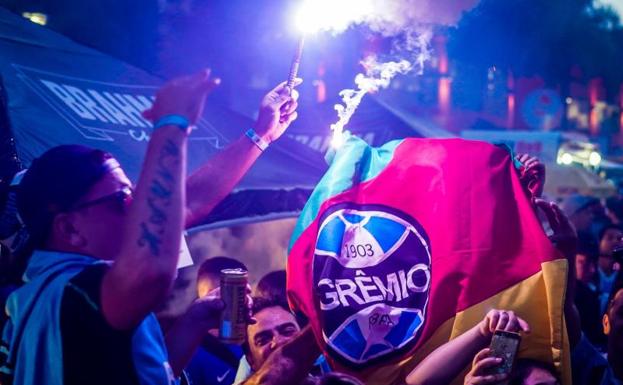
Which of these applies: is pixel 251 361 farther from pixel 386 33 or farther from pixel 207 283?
pixel 386 33

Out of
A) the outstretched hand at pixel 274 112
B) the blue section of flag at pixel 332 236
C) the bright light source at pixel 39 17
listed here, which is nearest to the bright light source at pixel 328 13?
the outstretched hand at pixel 274 112

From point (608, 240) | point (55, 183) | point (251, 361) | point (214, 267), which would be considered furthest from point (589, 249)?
point (55, 183)

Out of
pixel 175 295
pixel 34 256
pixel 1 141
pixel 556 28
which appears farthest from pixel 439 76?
pixel 34 256

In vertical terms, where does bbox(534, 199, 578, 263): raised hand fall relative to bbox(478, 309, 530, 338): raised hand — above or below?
above

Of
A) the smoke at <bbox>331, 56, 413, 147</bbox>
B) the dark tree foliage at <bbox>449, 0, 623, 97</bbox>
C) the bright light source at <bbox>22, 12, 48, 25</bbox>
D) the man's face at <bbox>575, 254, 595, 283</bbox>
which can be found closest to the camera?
the smoke at <bbox>331, 56, 413, 147</bbox>

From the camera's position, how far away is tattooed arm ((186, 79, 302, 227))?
278cm

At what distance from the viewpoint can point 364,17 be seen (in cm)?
429

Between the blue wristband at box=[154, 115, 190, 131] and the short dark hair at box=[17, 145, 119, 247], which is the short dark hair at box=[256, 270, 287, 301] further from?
the blue wristband at box=[154, 115, 190, 131]

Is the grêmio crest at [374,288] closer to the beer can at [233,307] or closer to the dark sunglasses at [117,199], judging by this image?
the beer can at [233,307]

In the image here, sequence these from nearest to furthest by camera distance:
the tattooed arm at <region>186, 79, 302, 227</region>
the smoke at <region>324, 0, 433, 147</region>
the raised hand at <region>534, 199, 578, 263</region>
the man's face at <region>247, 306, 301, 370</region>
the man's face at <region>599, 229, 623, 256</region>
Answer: the tattooed arm at <region>186, 79, 302, 227</region> < the raised hand at <region>534, 199, 578, 263</region> < the smoke at <region>324, 0, 433, 147</region> < the man's face at <region>247, 306, 301, 370</region> < the man's face at <region>599, 229, 623, 256</region>

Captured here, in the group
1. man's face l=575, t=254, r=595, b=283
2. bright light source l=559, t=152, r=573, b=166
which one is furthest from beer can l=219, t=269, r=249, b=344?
bright light source l=559, t=152, r=573, b=166

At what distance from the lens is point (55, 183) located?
2.13 metres

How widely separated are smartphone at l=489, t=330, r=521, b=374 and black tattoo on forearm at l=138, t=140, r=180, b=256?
1133 mm

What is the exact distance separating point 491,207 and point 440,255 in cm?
32
